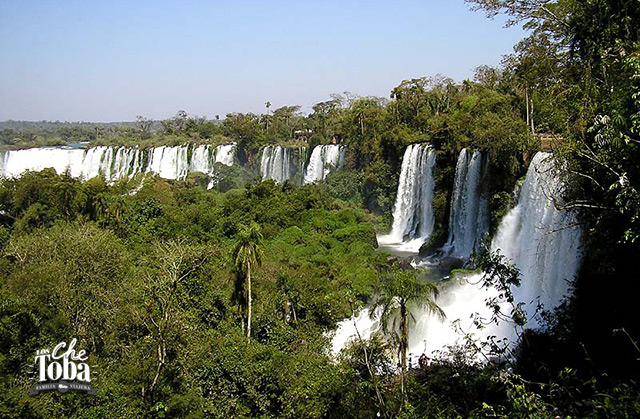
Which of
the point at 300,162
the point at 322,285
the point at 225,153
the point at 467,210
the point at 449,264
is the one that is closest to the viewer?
the point at 322,285

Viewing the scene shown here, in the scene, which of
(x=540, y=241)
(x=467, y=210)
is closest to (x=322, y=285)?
(x=540, y=241)

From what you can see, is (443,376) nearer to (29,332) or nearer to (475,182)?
(29,332)

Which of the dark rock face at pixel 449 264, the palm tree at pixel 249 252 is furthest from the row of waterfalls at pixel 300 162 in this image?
the palm tree at pixel 249 252

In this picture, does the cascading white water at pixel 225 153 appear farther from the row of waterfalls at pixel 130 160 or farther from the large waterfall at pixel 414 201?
the large waterfall at pixel 414 201

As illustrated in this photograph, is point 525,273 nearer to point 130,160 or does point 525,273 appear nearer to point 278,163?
point 278,163

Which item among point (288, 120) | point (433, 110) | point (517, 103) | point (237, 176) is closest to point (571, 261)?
point (517, 103)
